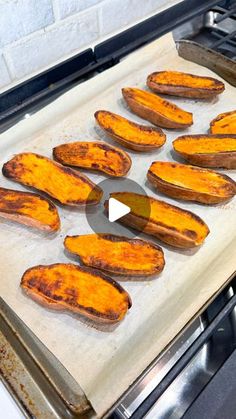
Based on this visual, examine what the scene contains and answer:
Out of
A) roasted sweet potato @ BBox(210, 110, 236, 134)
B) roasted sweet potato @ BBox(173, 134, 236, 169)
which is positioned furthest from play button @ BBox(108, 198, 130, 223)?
roasted sweet potato @ BBox(210, 110, 236, 134)

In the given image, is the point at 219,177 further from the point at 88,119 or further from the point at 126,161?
the point at 88,119

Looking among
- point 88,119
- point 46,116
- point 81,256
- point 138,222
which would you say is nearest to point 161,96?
point 88,119

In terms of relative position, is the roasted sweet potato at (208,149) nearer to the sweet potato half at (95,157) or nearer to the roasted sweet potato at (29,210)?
the sweet potato half at (95,157)

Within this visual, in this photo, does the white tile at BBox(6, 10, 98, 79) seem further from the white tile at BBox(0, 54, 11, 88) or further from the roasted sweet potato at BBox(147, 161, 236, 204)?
the roasted sweet potato at BBox(147, 161, 236, 204)

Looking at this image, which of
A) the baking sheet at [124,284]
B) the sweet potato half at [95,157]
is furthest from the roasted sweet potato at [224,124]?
the sweet potato half at [95,157]

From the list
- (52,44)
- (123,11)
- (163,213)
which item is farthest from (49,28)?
(163,213)

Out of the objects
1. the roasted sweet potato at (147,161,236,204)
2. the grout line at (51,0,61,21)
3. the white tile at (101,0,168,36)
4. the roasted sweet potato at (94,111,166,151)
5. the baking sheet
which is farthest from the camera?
the white tile at (101,0,168,36)
